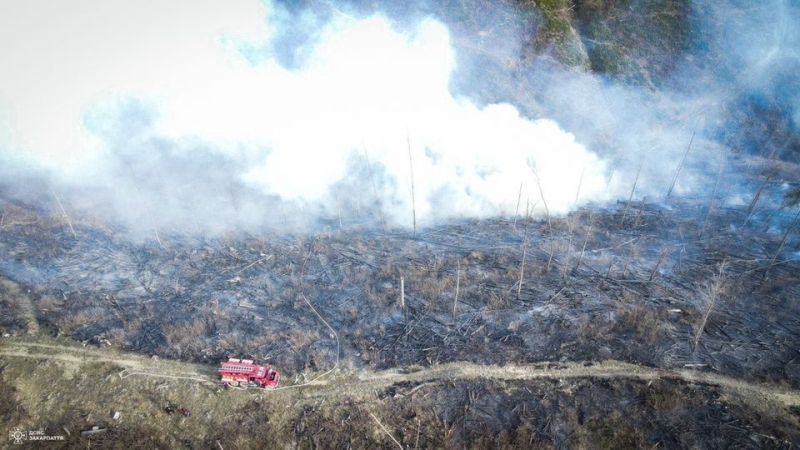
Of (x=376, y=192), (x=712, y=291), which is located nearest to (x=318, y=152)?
(x=376, y=192)

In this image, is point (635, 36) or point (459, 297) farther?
point (635, 36)

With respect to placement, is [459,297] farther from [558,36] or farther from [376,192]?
[558,36]

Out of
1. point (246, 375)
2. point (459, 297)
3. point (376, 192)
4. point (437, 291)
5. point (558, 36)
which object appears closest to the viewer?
point (246, 375)

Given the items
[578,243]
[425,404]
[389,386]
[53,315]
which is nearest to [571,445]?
[425,404]

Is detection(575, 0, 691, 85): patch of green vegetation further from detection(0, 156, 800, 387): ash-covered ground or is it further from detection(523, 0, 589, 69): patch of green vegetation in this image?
detection(0, 156, 800, 387): ash-covered ground

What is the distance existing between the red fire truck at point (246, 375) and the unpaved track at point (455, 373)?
73cm

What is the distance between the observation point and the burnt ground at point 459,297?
61.8 feet

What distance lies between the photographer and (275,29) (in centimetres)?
3522

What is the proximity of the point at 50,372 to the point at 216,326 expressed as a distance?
6.51 metres

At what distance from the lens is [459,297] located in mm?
22547

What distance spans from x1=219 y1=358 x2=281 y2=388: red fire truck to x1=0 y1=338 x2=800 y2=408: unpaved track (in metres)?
0.73

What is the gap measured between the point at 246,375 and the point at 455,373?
8.48 metres

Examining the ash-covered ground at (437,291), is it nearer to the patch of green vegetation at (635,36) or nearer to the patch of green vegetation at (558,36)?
the patch of green vegetation at (635,36)

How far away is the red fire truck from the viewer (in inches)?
680
